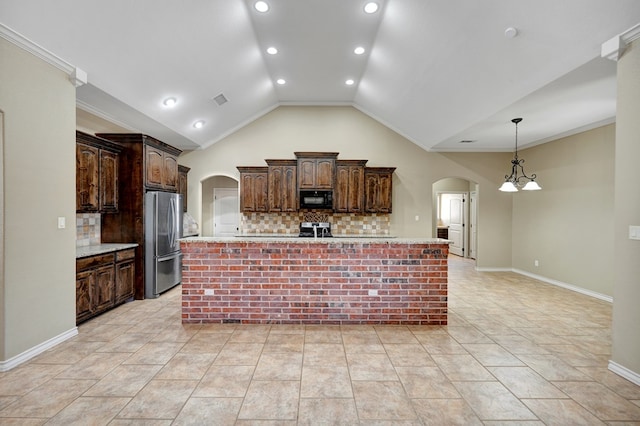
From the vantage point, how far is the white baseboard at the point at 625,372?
7.79ft

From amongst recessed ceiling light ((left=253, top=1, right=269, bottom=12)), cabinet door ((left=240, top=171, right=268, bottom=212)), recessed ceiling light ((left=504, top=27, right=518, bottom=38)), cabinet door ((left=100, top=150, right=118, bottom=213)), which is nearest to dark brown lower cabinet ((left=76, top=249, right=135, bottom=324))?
cabinet door ((left=100, top=150, right=118, bottom=213))

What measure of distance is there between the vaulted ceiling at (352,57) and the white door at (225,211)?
6.20 ft

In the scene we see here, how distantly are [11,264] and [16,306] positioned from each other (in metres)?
0.37

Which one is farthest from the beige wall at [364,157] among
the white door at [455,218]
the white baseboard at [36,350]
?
the white baseboard at [36,350]

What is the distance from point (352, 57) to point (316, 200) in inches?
106

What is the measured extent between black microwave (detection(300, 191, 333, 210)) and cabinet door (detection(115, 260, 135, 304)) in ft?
10.3

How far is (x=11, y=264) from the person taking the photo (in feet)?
8.39

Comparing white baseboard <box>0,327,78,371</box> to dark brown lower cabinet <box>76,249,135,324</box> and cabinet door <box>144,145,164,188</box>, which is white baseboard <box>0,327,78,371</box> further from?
cabinet door <box>144,145,164,188</box>

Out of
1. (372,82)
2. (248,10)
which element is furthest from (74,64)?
(372,82)

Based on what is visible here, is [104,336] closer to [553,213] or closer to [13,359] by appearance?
[13,359]

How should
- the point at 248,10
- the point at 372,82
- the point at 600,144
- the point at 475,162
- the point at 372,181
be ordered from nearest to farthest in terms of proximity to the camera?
the point at 248,10, the point at 600,144, the point at 372,82, the point at 372,181, the point at 475,162

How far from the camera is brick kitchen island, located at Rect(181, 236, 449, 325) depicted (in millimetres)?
3525

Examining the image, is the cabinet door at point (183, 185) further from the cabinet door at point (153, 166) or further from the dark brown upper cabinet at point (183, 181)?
the cabinet door at point (153, 166)

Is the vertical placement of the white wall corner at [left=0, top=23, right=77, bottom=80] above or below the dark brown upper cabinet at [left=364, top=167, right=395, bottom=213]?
above
